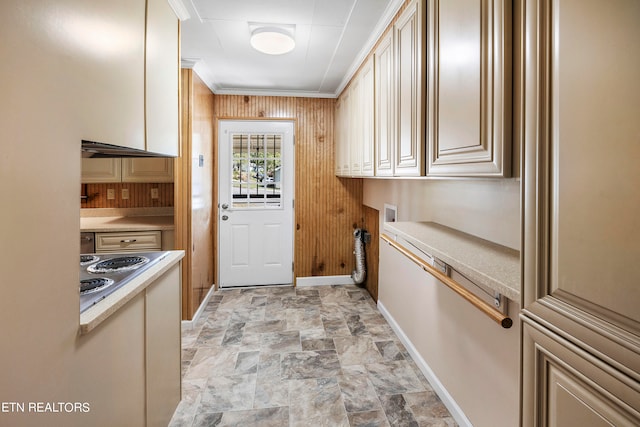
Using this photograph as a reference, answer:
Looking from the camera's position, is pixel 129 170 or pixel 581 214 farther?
pixel 129 170

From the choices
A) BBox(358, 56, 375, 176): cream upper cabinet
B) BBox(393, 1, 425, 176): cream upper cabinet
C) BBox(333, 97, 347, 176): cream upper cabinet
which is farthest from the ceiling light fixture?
BBox(333, 97, 347, 176): cream upper cabinet

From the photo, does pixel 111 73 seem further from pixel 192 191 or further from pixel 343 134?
pixel 343 134

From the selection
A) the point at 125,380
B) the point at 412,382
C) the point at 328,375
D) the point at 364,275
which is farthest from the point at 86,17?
the point at 364,275

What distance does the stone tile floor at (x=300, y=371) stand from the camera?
1881mm

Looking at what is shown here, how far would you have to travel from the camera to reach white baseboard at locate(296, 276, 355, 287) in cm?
418

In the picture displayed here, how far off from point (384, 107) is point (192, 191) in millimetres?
1863

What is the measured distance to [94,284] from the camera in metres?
1.29

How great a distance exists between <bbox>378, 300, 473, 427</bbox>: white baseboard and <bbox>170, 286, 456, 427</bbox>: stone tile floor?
0.14 feet

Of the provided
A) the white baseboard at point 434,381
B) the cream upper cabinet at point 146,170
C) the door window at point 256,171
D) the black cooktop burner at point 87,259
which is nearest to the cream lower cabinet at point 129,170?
the cream upper cabinet at point 146,170

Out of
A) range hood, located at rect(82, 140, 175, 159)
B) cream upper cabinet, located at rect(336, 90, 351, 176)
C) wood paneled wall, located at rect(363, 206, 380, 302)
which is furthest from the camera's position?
wood paneled wall, located at rect(363, 206, 380, 302)

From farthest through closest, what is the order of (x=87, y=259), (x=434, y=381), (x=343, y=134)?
(x=343, y=134) → (x=434, y=381) → (x=87, y=259)

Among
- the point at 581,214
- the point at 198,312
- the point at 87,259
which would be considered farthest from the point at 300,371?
the point at 581,214

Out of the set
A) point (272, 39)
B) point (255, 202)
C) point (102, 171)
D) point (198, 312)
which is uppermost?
point (272, 39)

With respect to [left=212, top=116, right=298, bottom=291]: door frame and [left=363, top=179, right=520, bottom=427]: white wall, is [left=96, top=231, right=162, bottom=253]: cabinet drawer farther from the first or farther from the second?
[left=363, top=179, right=520, bottom=427]: white wall
